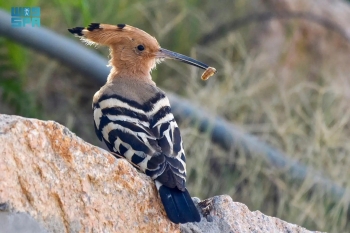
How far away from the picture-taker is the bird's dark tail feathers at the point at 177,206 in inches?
73.0

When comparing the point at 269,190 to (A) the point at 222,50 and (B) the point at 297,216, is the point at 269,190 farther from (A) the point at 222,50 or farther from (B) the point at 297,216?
(A) the point at 222,50

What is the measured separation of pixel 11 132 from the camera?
66.2 inches

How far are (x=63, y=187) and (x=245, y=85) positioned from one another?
11.5 ft

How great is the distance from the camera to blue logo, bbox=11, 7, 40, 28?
3877mm

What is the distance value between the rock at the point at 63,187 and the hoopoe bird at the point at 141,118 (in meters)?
0.11

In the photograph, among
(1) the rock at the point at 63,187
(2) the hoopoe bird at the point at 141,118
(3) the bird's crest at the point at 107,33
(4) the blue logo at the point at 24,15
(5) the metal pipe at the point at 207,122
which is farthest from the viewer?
(5) the metal pipe at the point at 207,122

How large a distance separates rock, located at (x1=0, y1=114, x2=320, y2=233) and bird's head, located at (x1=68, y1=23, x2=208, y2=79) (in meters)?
1.07

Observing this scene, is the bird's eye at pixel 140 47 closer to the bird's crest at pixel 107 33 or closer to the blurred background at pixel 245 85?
the bird's crest at pixel 107 33

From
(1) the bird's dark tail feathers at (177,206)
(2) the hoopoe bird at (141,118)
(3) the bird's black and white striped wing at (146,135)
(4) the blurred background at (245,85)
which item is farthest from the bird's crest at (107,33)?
(1) the bird's dark tail feathers at (177,206)

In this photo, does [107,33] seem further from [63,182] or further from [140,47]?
[63,182]

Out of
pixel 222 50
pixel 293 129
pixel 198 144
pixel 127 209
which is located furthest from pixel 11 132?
pixel 222 50

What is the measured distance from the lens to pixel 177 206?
6.10 feet

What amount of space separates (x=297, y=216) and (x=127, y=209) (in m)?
2.30

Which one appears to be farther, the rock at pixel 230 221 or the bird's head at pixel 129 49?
the bird's head at pixel 129 49
